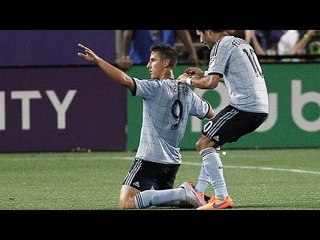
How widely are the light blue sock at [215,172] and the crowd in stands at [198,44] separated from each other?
19.3ft

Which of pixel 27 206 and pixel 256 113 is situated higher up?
pixel 256 113

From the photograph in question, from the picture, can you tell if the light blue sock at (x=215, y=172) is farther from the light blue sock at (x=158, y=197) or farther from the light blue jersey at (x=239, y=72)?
the light blue jersey at (x=239, y=72)

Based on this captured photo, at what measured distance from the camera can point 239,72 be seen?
34.9 feet

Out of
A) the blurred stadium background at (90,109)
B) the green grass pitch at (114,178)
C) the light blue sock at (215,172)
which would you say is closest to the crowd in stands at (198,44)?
the blurred stadium background at (90,109)

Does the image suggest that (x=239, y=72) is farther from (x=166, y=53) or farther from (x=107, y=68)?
(x=107, y=68)

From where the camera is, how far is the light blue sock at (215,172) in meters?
10.3

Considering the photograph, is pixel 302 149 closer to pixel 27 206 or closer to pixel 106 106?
pixel 106 106

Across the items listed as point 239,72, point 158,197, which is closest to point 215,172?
point 158,197

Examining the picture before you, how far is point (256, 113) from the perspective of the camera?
10.6 metres

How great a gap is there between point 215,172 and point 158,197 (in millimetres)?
571
